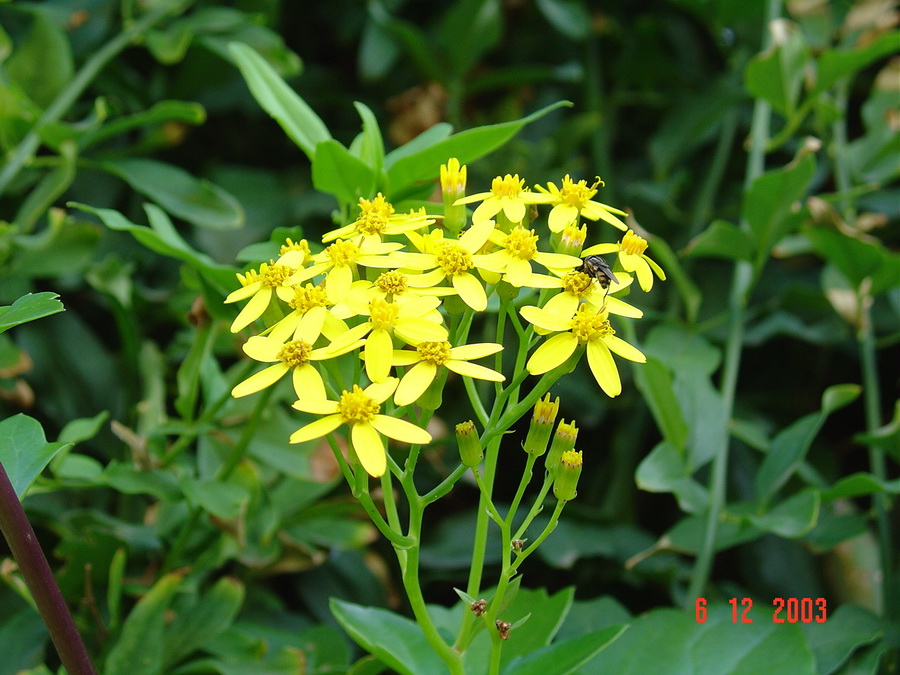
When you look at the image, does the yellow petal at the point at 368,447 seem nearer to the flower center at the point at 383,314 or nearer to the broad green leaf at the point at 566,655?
the flower center at the point at 383,314

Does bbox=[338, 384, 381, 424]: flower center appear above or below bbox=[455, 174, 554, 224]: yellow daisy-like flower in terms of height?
below

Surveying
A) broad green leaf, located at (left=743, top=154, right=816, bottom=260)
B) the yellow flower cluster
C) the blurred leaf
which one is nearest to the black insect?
the yellow flower cluster

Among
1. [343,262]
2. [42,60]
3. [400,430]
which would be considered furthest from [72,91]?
[400,430]

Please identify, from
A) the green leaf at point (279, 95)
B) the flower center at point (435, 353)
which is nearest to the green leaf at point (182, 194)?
the green leaf at point (279, 95)

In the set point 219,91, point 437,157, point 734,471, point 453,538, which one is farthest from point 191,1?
point 734,471

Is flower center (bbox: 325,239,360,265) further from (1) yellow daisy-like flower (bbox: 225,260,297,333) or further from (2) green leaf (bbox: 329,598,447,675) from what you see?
(2) green leaf (bbox: 329,598,447,675)

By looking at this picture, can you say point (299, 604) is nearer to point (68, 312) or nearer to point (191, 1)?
point (68, 312)
